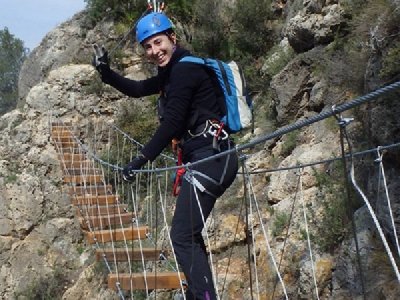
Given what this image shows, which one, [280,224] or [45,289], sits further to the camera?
[45,289]

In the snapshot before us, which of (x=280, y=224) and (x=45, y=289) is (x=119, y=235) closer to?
(x=280, y=224)

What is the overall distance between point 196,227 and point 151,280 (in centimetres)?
84

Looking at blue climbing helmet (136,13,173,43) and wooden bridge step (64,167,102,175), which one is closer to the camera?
blue climbing helmet (136,13,173,43)

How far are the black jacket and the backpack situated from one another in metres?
0.03

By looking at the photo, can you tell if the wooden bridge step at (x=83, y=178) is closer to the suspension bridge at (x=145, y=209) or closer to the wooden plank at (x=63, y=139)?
the suspension bridge at (x=145, y=209)

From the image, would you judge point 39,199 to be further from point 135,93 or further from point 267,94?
point 135,93

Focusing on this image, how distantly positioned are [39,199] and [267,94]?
2.65 metres

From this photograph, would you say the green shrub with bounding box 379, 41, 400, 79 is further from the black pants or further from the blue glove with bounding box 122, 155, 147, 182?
the blue glove with bounding box 122, 155, 147, 182

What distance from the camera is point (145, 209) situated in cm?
559

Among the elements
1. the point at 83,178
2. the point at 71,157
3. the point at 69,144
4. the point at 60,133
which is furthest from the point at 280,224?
the point at 60,133

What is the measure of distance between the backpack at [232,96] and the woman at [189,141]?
33 millimetres

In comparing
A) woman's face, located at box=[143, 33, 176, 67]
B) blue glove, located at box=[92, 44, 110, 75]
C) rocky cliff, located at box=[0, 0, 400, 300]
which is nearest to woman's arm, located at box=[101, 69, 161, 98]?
blue glove, located at box=[92, 44, 110, 75]

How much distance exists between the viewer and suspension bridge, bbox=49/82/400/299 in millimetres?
1862

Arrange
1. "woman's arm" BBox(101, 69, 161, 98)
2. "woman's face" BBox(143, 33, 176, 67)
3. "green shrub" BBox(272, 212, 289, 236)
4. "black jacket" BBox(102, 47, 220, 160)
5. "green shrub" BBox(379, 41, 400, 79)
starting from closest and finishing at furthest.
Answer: "black jacket" BBox(102, 47, 220, 160), "woman's face" BBox(143, 33, 176, 67), "woman's arm" BBox(101, 69, 161, 98), "green shrub" BBox(379, 41, 400, 79), "green shrub" BBox(272, 212, 289, 236)
